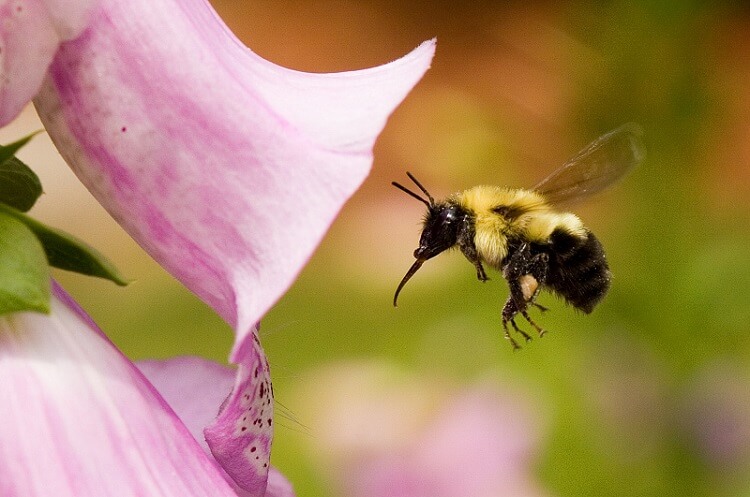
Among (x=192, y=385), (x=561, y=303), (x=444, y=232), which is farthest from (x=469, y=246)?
(x=561, y=303)

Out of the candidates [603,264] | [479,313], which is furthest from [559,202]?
[479,313]

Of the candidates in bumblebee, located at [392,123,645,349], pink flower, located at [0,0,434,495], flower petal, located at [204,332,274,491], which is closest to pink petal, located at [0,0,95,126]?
pink flower, located at [0,0,434,495]

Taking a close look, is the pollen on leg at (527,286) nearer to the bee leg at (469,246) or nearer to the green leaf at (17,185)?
the bee leg at (469,246)

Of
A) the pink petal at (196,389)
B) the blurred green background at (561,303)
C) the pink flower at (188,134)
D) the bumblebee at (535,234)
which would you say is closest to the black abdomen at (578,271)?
the bumblebee at (535,234)

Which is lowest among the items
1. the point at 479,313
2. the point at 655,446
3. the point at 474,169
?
the point at 479,313

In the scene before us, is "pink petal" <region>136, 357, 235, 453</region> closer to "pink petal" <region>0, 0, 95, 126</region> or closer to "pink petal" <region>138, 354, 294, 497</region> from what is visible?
"pink petal" <region>138, 354, 294, 497</region>

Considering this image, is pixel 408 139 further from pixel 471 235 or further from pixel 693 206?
pixel 471 235
